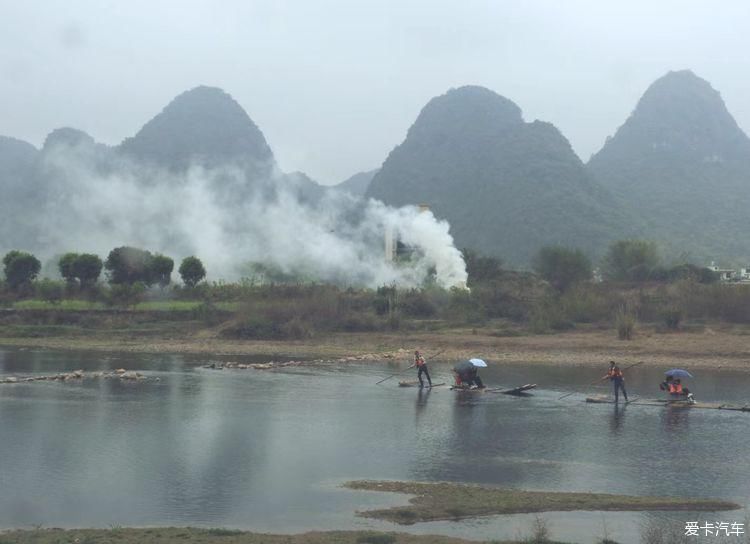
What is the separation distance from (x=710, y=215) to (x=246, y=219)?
206 feet

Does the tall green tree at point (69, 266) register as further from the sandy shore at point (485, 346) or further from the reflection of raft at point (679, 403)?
the reflection of raft at point (679, 403)

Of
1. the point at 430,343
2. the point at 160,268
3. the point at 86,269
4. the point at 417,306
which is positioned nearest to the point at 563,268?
the point at 417,306

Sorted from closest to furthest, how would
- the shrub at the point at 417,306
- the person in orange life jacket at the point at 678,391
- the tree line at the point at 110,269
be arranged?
1. the person in orange life jacket at the point at 678,391
2. the shrub at the point at 417,306
3. the tree line at the point at 110,269

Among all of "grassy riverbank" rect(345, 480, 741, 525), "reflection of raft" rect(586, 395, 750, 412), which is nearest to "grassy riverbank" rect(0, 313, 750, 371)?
"reflection of raft" rect(586, 395, 750, 412)

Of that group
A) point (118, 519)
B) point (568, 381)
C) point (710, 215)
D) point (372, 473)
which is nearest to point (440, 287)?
point (568, 381)

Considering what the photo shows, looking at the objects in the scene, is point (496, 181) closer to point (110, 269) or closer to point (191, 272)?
point (191, 272)

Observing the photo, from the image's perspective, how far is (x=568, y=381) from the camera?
3219 centimetres

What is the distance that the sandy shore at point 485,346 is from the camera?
39750 mm

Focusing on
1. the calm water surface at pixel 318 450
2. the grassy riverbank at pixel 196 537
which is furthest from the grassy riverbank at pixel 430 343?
the grassy riverbank at pixel 196 537

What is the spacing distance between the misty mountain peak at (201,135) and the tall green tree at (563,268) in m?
62.4

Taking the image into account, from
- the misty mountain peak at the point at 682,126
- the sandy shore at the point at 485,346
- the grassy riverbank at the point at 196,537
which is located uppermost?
the misty mountain peak at the point at 682,126

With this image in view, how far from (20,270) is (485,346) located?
35.5 metres

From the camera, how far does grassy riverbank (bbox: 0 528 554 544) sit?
465 inches

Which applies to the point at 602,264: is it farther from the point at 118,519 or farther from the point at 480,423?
the point at 118,519
